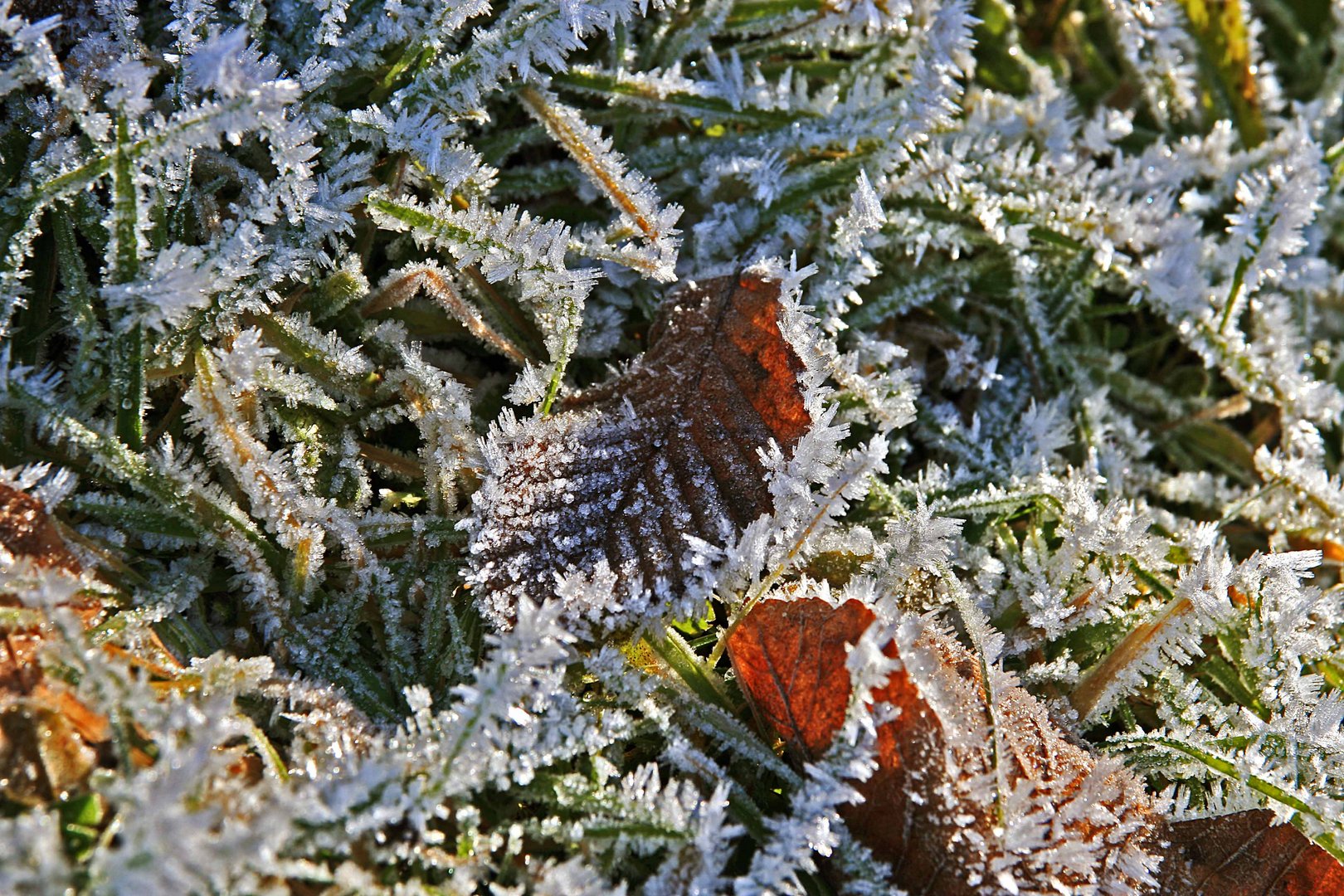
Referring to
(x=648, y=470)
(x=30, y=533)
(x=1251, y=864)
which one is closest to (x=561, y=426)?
(x=648, y=470)

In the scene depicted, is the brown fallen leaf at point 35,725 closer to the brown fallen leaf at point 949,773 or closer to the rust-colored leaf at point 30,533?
the rust-colored leaf at point 30,533

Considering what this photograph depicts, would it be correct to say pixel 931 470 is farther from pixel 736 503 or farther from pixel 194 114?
pixel 194 114

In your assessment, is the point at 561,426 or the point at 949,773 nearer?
the point at 949,773

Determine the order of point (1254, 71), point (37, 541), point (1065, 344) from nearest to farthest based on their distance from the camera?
1. point (37, 541)
2. point (1065, 344)
3. point (1254, 71)

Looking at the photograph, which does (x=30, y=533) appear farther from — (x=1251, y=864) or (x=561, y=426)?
(x=1251, y=864)

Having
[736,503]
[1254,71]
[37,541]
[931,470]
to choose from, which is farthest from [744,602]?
[1254,71]
